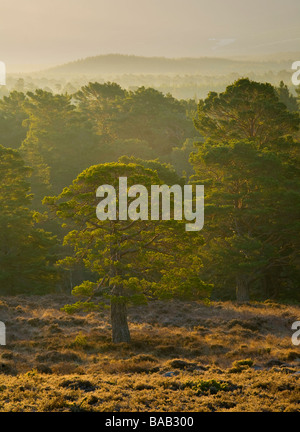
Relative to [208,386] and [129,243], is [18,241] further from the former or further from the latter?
[208,386]

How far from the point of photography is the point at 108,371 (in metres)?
15.5

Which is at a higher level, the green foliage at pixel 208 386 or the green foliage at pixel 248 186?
the green foliage at pixel 248 186

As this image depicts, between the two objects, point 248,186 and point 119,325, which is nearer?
point 119,325

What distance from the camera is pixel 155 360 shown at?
55.6ft

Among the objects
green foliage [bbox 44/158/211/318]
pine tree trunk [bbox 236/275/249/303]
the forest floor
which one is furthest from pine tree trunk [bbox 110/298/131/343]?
pine tree trunk [bbox 236/275/249/303]

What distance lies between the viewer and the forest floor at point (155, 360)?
463 inches

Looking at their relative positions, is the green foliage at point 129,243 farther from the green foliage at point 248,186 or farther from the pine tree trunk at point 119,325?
the green foliage at point 248,186

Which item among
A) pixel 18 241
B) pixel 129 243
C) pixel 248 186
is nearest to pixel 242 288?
pixel 248 186

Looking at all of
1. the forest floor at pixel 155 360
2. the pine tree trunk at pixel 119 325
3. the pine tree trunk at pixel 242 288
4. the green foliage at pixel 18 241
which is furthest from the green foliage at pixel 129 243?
the green foliage at pixel 18 241

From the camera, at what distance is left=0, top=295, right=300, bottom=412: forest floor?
1175 centimetres

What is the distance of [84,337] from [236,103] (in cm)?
2034

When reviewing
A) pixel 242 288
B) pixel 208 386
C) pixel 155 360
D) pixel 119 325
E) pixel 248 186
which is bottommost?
pixel 242 288

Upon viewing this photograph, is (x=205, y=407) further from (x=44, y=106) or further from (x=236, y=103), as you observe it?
(x=44, y=106)
